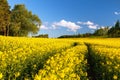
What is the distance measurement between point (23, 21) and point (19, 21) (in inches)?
62.4

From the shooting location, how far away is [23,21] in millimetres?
86500

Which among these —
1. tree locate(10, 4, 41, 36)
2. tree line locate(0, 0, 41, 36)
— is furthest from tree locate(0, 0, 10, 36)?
tree locate(10, 4, 41, 36)

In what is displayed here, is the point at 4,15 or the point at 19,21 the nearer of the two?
the point at 4,15

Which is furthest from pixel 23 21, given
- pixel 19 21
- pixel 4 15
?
pixel 4 15

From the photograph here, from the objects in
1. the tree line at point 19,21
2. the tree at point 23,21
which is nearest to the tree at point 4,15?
the tree line at point 19,21

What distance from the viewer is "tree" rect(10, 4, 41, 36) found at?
8169 cm

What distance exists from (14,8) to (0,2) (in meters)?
18.8

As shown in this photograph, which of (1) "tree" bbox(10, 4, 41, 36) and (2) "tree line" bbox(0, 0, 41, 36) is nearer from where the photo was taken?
(2) "tree line" bbox(0, 0, 41, 36)

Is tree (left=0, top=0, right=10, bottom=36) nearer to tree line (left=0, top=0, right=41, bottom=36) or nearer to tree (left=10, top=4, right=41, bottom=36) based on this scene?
tree line (left=0, top=0, right=41, bottom=36)

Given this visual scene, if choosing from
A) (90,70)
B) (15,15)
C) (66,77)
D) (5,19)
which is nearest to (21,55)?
(66,77)

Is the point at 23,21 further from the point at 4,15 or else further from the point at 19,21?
the point at 4,15

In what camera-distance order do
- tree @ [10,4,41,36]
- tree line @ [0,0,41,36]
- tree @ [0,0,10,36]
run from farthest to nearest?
1. tree @ [10,4,41,36]
2. tree line @ [0,0,41,36]
3. tree @ [0,0,10,36]

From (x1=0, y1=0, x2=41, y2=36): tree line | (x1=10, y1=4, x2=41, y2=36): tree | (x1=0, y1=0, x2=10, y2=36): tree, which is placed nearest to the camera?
(x1=0, y1=0, x2=10, y2=36): tree

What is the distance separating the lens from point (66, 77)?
10172mm
